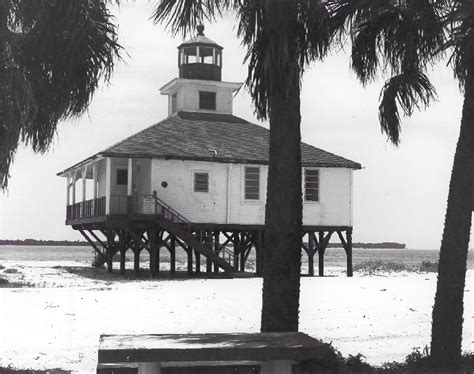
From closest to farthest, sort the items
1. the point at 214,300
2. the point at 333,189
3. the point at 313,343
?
the point at 313,343 → the point at 214,300 → the point at 333,189

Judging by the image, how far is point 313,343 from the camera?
Result: 23.5 feet

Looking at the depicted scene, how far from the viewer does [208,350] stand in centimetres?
686

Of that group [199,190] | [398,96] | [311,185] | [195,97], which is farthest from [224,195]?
[398,96]

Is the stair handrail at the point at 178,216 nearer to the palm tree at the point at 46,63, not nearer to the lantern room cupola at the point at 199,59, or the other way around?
the lantern room cupola at the point at 199,59

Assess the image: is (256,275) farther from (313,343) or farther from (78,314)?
(313,343)

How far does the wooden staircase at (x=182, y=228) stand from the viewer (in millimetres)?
29547

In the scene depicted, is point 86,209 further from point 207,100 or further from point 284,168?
point 284,168

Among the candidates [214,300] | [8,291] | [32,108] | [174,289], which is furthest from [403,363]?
[8,291]

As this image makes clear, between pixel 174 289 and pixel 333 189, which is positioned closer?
pixel 174 289

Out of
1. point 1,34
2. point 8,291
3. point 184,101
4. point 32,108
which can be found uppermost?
point 184,101

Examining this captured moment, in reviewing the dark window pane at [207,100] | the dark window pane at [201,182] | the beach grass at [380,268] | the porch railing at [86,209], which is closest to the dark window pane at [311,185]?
the dark window pane at [201,182]

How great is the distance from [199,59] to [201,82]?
136cm

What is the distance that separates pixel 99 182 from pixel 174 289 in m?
14.8

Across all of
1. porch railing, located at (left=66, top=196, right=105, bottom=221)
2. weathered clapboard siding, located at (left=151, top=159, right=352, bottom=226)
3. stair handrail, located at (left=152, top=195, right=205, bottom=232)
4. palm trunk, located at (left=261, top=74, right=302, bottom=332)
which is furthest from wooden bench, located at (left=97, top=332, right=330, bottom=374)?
porch railing, located at (left=66, top=196, right=105, bottom=221)
